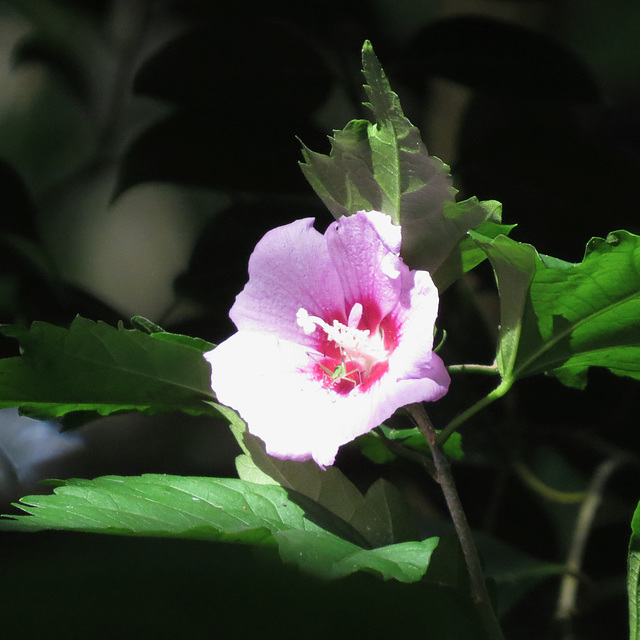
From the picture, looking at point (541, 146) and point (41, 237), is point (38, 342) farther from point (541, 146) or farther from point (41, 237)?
point (541, 146)

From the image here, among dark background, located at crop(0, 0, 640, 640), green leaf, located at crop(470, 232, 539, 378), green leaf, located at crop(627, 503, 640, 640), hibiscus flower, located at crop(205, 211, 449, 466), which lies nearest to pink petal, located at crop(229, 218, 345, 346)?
hibiscus flower, located at crop(205, 211, 449, 466)

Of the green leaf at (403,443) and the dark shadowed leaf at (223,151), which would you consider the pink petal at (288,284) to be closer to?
the green leaf at (403,443)

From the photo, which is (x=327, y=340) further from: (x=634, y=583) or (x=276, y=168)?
(x=276, y=168)

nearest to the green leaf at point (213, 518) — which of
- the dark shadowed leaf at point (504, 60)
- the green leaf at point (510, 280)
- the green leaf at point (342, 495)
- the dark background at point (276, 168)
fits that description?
the green leaf at point (342, 495)

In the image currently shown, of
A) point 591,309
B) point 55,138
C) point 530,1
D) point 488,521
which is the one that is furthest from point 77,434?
point 530,1

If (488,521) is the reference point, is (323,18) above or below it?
above

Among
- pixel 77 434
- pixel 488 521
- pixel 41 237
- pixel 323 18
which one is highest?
pixel 323 18
